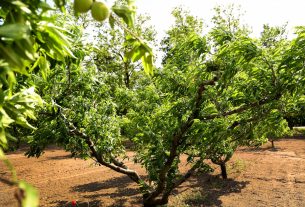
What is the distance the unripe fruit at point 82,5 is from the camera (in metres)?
0.81

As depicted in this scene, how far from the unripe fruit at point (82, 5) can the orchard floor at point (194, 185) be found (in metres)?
8.75

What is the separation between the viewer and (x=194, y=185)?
37.8 feet

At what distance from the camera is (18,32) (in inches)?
25.4

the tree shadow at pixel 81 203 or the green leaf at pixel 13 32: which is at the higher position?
the green leaf at pixel 13 32

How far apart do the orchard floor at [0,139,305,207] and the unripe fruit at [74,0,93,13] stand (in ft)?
28.7

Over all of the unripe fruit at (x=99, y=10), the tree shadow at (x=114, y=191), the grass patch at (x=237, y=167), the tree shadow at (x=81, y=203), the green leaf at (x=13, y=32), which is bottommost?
the tree shadow at (x=81, y=203)

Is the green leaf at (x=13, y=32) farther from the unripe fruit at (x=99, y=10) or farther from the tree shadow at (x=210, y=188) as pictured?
the tree shadow at (x=210, y=188)

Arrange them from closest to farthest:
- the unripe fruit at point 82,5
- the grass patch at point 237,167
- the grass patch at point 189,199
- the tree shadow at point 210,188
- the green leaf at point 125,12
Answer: the unripe fruit at point 82,5 → the green leaf at point 125,12 → the grass patch at point 189,199 → the tree shadow at point 210,188 → the grass patch at point 237,167

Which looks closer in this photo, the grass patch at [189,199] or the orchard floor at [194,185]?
the grass patch at [189,199]

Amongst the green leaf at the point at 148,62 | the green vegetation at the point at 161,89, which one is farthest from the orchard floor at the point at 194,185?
the green leaf at the point at 148,62

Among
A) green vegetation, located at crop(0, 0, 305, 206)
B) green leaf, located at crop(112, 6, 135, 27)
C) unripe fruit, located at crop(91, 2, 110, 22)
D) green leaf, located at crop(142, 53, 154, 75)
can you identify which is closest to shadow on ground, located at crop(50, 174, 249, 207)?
green vegetation, located at crop(0, 0, 305, 206)

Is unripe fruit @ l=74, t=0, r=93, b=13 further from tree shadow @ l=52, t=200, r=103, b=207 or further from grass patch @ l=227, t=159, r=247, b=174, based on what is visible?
grass patch @ l=227, t=159, r=247, b=174

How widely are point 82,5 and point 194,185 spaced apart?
11.3 m

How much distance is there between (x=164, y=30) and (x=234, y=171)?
19761mm
